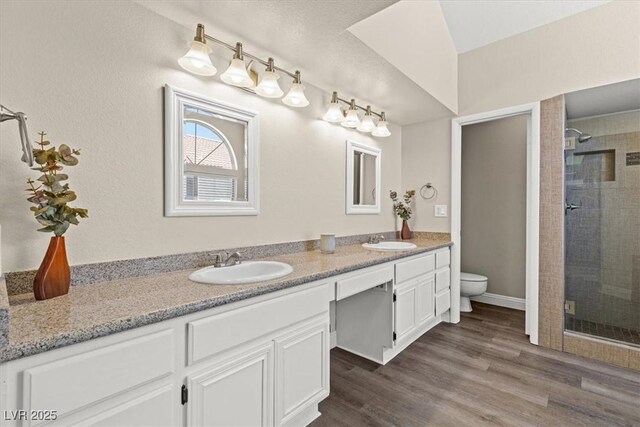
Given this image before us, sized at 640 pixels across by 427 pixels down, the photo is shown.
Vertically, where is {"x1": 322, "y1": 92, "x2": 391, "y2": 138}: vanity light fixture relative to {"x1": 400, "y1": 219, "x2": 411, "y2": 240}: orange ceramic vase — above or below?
above

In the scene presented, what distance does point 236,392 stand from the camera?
1.10m

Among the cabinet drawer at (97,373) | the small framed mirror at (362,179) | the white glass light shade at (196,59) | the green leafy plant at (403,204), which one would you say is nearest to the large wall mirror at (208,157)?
the white glass light shade at (196,59)

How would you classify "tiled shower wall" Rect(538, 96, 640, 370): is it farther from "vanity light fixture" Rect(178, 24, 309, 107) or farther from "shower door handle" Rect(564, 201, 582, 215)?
"vanity light fixture" Rect(178, 24, 309, 107)

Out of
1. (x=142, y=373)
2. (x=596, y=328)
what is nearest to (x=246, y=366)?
(x=142, y=373)

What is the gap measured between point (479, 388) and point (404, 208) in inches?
64.8

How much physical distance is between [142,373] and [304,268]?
32.1 inches

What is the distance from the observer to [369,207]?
2711mm

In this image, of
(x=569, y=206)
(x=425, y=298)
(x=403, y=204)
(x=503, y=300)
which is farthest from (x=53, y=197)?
(x=503, y=300)

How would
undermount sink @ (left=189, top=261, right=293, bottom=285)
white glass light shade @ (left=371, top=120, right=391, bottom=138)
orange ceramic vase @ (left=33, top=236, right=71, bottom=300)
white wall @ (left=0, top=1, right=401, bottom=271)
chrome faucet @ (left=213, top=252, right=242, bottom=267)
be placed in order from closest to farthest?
orange ceramic vase @ (left=33, top=236, right=71, bottom=300)
white wall @ (left=0, top=1, right=401, bottom=271)
undermount sink @ (left=189, top=261, right=293, bottom=285)
chrome faucet @ (left=213, top=252, right=242, bottom=267)
white glass light shade @ (left=371, top=120, right=391, bottom=138)

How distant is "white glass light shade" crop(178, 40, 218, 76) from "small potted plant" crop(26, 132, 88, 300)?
648 mm

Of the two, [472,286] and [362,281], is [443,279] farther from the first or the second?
[362,281]

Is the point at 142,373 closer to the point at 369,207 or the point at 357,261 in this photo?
the point at 357,261

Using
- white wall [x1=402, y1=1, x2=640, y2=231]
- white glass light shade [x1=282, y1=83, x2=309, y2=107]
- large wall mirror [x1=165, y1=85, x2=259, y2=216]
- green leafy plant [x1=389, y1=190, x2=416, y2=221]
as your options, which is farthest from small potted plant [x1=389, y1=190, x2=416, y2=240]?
large wall mirror [x1=165, y1=85, x2=259, y2=216]

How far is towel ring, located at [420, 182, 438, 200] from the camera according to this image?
9.78 ft
